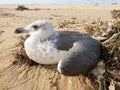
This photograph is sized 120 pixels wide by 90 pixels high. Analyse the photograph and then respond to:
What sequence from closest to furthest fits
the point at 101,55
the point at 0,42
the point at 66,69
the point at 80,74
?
the point at 66,69 → the point at 80,74 → the point at 101,55 → the point at 0,42

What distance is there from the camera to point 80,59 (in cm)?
480

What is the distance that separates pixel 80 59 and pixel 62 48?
458 millimetres

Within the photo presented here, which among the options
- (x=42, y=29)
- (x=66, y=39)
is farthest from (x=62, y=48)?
(x=42, y=29)

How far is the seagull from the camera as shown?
15.8 feet

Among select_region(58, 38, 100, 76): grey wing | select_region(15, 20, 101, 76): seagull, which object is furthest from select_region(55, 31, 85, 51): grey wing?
select_region(58, 38, 100, 76): grey wing

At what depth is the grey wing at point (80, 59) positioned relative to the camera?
463 cm

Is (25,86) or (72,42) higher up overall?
(72,42)

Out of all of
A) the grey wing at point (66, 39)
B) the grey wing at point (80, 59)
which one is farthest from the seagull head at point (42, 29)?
the grey wing at point (80, 59)

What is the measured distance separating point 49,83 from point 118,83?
100 cm

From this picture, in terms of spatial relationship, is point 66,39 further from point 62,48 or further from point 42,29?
point 42,29

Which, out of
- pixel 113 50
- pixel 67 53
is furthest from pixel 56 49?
pixel 113 50

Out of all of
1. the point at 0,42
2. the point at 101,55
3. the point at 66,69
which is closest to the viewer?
the point at 66,69

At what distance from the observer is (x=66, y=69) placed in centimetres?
460

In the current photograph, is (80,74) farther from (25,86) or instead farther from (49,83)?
(25,86)
